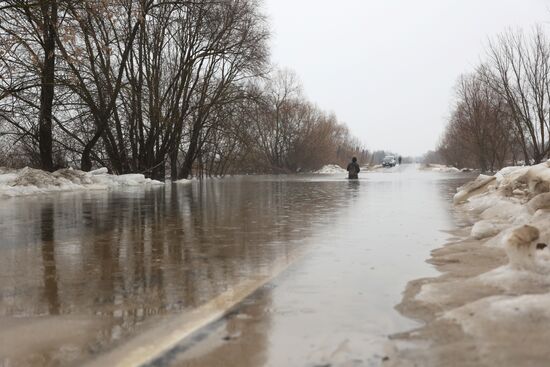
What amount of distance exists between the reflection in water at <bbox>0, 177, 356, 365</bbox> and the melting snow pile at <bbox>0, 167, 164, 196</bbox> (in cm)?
726

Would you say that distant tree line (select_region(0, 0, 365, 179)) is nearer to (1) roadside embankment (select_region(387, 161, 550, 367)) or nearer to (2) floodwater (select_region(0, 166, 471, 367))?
(2) floodwater (select_region(0, 166, 471, 367))

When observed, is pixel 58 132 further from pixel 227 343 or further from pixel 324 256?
pixel 227 343

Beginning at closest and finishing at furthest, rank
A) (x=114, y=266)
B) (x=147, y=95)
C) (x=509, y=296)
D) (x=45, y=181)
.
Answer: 1. (x=509, y=296)
2. (x=114, y=266)
3. (x=45, y=181)
4. (x=147, y=95)

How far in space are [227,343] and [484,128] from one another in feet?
155

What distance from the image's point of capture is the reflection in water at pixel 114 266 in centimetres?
312

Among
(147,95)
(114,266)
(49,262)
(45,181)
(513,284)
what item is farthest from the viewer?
(147,95)

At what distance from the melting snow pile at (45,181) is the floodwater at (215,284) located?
8.86 metres

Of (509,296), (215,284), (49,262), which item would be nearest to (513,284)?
(509,296)

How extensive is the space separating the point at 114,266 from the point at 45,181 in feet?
47.7

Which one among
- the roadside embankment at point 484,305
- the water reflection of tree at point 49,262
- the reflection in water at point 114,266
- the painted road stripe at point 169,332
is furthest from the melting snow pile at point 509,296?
the water reflection of tree at point 49,262

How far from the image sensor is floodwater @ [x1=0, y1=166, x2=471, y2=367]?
9.05 feet

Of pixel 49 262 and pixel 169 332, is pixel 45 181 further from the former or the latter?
pixel 169 332

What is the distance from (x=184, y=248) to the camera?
5.93 m

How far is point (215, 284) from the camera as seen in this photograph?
419cm
